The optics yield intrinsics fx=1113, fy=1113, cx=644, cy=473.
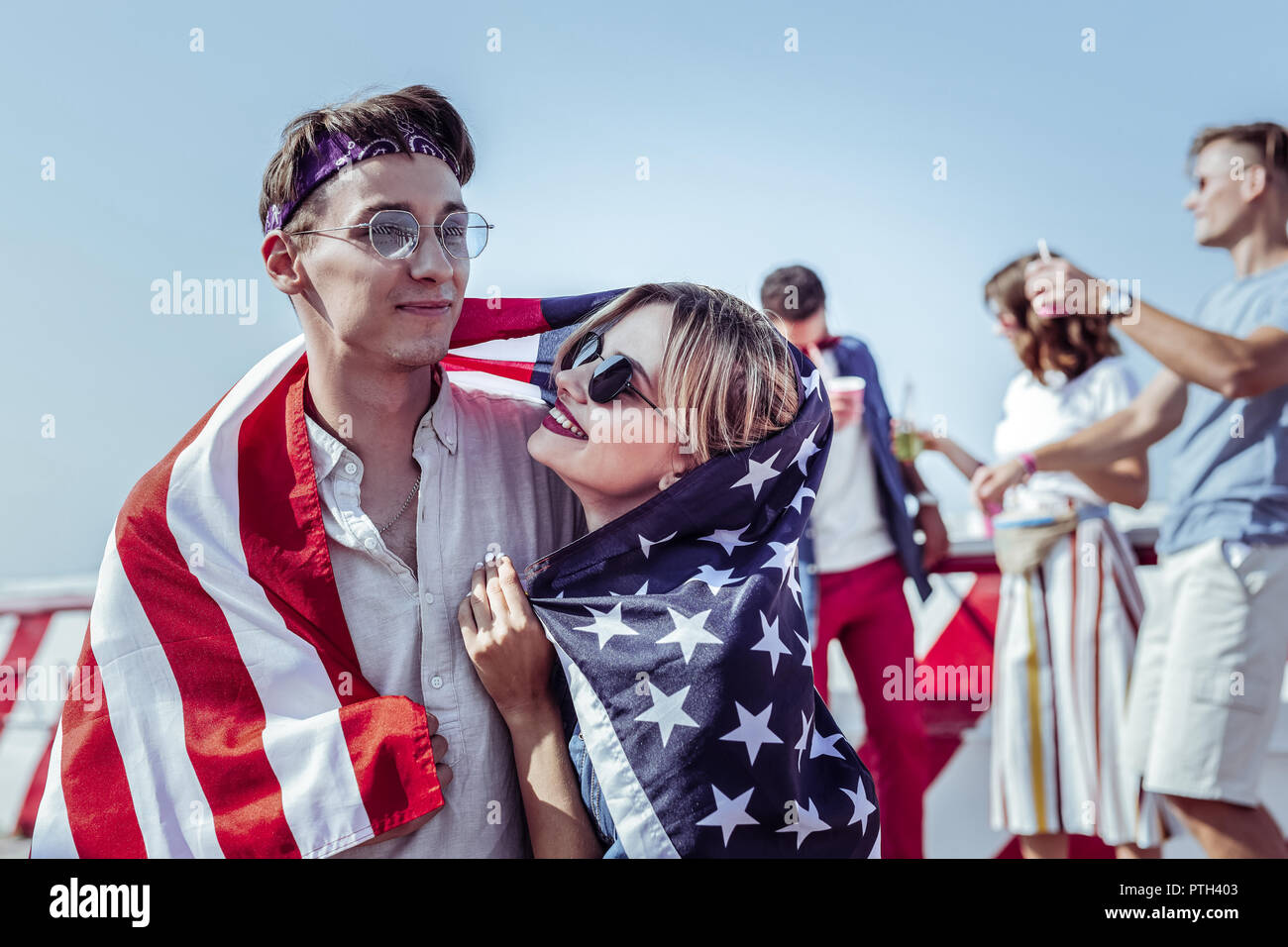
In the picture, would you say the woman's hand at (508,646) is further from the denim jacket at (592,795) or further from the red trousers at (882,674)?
the red trousers at (882,674)

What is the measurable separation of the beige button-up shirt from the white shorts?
193 cm

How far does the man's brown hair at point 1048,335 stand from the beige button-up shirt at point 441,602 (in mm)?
2337

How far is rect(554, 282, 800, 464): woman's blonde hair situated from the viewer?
1.79 metres

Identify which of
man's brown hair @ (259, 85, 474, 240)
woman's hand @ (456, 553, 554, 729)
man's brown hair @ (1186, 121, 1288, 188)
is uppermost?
man's brown hair @ (1186, 121, 1288, 188)

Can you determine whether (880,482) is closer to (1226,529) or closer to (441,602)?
(1226,529)

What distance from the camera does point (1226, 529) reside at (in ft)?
9.52

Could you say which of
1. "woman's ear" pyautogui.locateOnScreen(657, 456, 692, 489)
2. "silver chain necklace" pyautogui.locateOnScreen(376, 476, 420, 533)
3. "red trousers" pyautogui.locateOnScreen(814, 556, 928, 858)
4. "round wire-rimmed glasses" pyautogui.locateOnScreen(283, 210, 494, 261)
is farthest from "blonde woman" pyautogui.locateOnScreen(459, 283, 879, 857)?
"red trousers" pyautogui.locateOnScreen(814, 556, 928, 858)

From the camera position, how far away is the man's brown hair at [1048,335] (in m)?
3.58

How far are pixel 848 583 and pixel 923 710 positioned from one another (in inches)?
26.5

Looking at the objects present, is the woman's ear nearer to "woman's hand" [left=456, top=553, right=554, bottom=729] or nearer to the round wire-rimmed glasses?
"woman's hand" [left=456, top=553, right=554, bottom=729]

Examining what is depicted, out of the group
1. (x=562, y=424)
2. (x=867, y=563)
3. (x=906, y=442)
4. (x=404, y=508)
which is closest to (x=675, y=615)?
(x=562, y=424)
